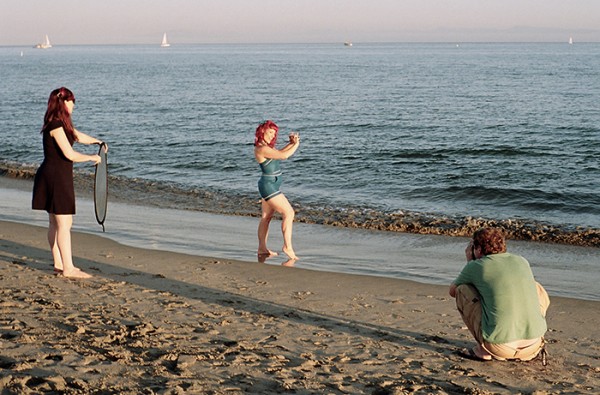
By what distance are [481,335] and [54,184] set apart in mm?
4072

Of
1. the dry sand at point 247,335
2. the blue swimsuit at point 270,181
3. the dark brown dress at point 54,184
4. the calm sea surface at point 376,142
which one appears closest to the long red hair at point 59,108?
the dark brown dress at point 54,184

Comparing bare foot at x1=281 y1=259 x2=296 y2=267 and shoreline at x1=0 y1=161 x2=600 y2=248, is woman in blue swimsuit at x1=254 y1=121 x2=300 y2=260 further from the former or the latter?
shoreline at x1=0 y1=161 x2=600 y2=248

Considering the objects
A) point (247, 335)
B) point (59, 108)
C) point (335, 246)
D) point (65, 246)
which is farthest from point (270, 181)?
point (247, 335)

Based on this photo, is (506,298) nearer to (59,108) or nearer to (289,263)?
(289,263)

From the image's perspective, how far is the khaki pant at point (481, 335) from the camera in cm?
539

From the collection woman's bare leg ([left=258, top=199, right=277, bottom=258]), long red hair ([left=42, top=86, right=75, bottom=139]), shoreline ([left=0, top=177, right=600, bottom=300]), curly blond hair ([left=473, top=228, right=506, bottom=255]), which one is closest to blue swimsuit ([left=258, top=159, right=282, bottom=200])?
woman's bare leg ([left=258, top=199, right=277, bottom=258])

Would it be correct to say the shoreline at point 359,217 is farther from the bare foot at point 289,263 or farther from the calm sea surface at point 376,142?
the bare foot at point 289,263

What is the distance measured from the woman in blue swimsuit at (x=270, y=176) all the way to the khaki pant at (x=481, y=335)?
11.2 feet

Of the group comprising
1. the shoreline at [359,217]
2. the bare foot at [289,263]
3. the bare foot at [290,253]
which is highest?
the bare foot at [290,253]

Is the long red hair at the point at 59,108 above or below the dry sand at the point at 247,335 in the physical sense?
above

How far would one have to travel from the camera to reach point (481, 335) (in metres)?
5.41

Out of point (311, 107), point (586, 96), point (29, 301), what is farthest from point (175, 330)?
point (586, 96)

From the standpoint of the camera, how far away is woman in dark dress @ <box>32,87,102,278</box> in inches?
281

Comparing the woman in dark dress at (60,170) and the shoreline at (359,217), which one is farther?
the shoreline at (359,217)
